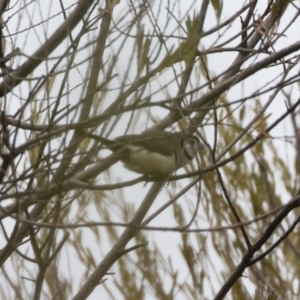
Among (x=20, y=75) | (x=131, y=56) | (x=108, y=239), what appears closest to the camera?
(x=131, y=56)

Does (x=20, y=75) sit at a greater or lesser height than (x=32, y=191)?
greater

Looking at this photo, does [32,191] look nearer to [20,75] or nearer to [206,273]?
[20,75]

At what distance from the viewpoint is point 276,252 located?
149 inches

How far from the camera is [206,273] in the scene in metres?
3.45

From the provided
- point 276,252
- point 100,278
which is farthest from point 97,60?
point 276,252

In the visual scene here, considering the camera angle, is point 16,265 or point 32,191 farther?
point 16,265

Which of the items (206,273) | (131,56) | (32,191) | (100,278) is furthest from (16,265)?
(131,56)

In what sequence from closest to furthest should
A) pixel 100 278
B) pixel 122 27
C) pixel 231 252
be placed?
1. pixel 122 27
2. pixel 100 278
3. pixel 231 252

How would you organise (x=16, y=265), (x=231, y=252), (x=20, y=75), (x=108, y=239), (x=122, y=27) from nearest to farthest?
(x=122, y=27)
(x=20, y=75)
(x=16, y=265)
(x=108, y=239)
(x=231, y=252)

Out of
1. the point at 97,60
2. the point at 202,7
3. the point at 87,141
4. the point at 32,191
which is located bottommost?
the point at 32,191

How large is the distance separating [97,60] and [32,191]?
63 cm

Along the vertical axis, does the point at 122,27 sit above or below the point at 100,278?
above

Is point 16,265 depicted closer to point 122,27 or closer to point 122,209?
point 122,209

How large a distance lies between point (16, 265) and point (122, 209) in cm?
52
